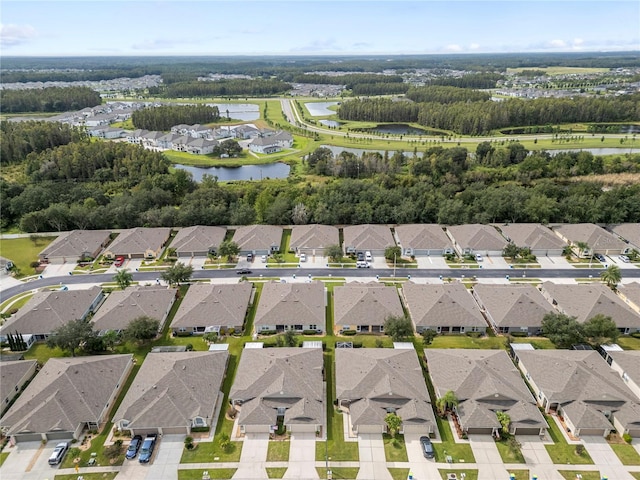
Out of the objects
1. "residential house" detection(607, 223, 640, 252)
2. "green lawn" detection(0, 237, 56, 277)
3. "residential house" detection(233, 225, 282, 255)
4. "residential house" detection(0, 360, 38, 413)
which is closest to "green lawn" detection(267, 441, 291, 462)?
"residential house" detection(0, 360, 38, 413)

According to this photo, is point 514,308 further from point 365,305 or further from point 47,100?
point 47,100

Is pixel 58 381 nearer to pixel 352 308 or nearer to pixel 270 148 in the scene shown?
pixel 352 308

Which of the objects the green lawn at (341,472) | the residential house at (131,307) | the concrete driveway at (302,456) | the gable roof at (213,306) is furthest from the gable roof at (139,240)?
the green lawn at (341,472)

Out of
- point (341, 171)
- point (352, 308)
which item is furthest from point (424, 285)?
point (341, 171)

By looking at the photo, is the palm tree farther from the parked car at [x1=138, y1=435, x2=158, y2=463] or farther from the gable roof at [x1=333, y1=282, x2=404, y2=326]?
the parked car at [x1=138, y1=435, x2=158, y2=463]

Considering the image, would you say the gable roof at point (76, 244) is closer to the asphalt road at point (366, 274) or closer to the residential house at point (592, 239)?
the asphalt road at point (366, 274)

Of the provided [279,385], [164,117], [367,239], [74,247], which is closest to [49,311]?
[74,247]
